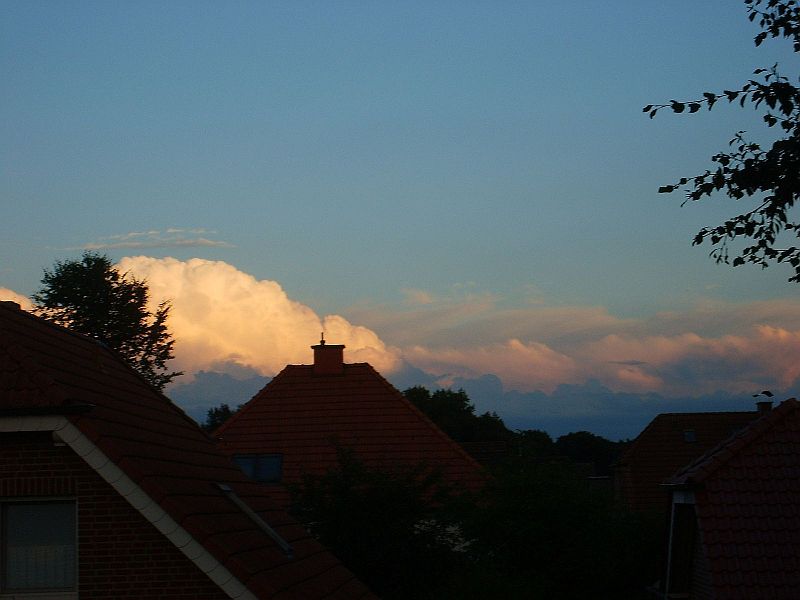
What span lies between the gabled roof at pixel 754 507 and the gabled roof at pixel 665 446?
4141 cm

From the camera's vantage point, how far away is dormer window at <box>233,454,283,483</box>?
1340 inches

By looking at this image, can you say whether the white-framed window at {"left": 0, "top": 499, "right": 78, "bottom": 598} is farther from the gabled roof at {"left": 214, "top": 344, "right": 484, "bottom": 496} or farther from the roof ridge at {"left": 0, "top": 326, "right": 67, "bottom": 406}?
the gabled roof at {"left": 214, "top": 344, "right": 484, "bottom": 496}

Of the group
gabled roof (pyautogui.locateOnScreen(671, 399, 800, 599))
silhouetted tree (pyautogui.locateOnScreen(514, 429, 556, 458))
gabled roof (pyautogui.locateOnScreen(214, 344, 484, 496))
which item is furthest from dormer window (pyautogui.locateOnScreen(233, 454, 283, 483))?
gabled roof (pyautogui.locateOnScreen(671, 399, 800, 599))

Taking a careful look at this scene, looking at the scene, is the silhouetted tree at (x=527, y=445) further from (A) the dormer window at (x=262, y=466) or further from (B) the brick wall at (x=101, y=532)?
(B) the brick wall at (x=101, y=532)

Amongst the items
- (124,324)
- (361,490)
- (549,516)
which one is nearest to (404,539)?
(361,490)

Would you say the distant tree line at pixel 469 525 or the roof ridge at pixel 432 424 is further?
the roof ridge at pixel 432 424

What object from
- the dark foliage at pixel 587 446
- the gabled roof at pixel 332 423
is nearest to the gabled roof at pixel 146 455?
the gabled roof at pixel 332 423

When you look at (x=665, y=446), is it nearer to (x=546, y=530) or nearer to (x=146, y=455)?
(x=546, y=530)

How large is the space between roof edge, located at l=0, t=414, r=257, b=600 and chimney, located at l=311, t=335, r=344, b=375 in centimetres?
2616

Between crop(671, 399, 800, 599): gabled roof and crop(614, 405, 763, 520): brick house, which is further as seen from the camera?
crop(614, 405, 763, 520): brick house

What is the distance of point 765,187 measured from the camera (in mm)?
10766

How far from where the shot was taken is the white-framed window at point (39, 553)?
1117 cm

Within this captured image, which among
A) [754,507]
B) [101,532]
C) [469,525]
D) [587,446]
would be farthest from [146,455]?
[587,446]

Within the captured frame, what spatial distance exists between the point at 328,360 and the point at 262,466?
462cm
